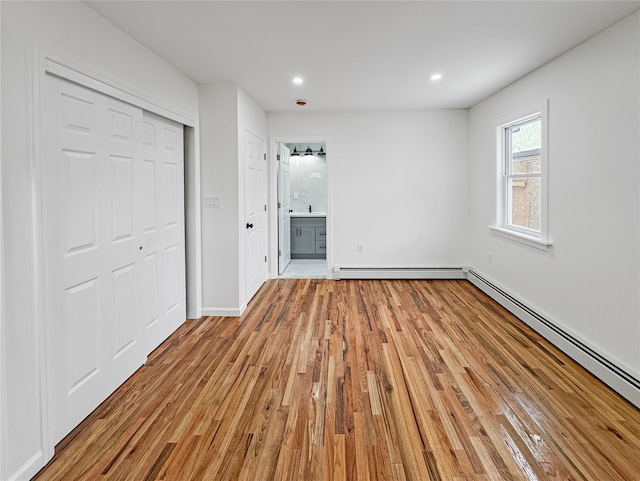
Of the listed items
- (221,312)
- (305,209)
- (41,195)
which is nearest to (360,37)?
(41,195)

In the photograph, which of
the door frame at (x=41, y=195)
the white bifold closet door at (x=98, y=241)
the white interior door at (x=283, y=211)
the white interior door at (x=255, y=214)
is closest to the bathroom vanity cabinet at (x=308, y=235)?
the white interior door at (x=283, y=211)

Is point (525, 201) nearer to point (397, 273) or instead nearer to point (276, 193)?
point (397, 273)

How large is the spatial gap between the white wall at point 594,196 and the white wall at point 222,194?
289cm

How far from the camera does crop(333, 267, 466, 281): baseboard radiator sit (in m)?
6.01

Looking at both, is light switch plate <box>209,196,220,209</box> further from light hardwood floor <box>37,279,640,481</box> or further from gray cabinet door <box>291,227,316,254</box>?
gray cabinet door <box>291,227,316,254</box>

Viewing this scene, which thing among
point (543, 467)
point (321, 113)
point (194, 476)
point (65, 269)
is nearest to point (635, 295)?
point (543, 467)

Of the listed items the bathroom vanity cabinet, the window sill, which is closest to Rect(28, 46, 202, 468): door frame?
the window sill

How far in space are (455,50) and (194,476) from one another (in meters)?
3.35

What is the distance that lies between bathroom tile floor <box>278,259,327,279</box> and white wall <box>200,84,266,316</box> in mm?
2035

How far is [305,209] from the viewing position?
8281 millimetres

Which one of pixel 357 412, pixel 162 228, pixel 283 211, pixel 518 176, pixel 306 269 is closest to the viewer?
pixel 357 412

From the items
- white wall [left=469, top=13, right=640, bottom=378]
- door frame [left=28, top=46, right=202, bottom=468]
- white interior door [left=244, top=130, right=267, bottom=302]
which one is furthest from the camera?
white interior door [left=244, top=130, right=267, bottom=302]

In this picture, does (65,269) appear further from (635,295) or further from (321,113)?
(321,113)

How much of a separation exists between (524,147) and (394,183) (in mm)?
1967
